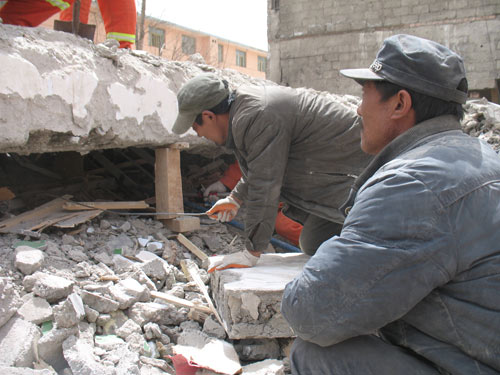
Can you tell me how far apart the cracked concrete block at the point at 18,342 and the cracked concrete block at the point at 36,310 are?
0.07 m

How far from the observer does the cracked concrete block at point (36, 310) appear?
250 cm

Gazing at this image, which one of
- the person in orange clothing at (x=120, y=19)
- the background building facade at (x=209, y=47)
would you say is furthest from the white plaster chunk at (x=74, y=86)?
the background building facade at (x=209, y=47)

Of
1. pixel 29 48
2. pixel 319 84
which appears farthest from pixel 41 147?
pixel 319 84

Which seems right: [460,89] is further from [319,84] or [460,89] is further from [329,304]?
[319,84]

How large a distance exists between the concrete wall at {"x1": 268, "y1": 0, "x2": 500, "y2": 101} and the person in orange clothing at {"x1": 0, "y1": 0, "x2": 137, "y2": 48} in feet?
24.4

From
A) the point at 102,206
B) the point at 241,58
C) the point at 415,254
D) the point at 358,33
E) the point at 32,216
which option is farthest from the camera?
the point at 241,58

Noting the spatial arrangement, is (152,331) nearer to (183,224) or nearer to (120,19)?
(183,224)

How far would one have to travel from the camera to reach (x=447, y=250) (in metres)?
1.20

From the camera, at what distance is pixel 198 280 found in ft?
11.1

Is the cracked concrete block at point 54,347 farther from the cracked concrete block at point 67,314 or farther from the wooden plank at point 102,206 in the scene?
the wooden plank at point 102,206

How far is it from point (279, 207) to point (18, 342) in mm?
3165

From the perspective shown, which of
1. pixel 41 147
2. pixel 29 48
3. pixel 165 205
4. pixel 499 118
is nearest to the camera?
pixel 29 48

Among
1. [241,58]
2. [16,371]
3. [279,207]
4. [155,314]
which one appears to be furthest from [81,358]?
[241,58]

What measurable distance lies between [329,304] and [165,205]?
3.19 meters
